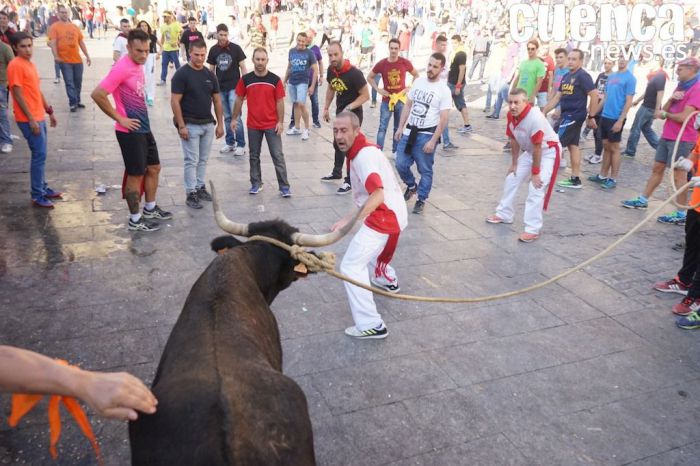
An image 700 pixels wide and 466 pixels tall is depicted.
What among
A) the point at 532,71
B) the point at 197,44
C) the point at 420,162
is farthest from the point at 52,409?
the point at 532,71

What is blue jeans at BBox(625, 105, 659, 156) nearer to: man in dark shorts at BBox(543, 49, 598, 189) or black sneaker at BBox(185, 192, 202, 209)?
man in dark shorts at BBox(543, 49, 598, 189)

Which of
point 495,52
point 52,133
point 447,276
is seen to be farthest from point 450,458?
point 495,52

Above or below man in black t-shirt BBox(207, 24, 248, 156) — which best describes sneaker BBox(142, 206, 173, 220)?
below

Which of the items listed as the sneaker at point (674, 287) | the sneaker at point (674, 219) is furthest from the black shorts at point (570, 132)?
the sneaker at point (674, 287)

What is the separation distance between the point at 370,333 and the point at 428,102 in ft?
14.0

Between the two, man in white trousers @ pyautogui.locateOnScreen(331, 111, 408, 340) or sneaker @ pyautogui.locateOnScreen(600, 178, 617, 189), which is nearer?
man in white trousers @ pyautogui.locateOnScreen(331, 111, 408, 340)

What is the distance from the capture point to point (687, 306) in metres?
5.49

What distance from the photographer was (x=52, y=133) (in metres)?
11.0

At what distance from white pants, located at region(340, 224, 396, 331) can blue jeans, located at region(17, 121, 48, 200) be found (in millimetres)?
4699

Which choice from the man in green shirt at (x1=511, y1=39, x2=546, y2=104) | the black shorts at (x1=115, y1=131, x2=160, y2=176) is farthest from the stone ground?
the man in green shirt at (x1=511, y1=39, x2=546, y2=104)

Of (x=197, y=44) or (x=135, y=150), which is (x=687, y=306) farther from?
(x=197, y=44)

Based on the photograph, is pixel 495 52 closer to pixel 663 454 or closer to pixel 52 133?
pixel 52 133

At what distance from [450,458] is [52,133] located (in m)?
10.7

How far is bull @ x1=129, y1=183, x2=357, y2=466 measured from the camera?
6.44ft
